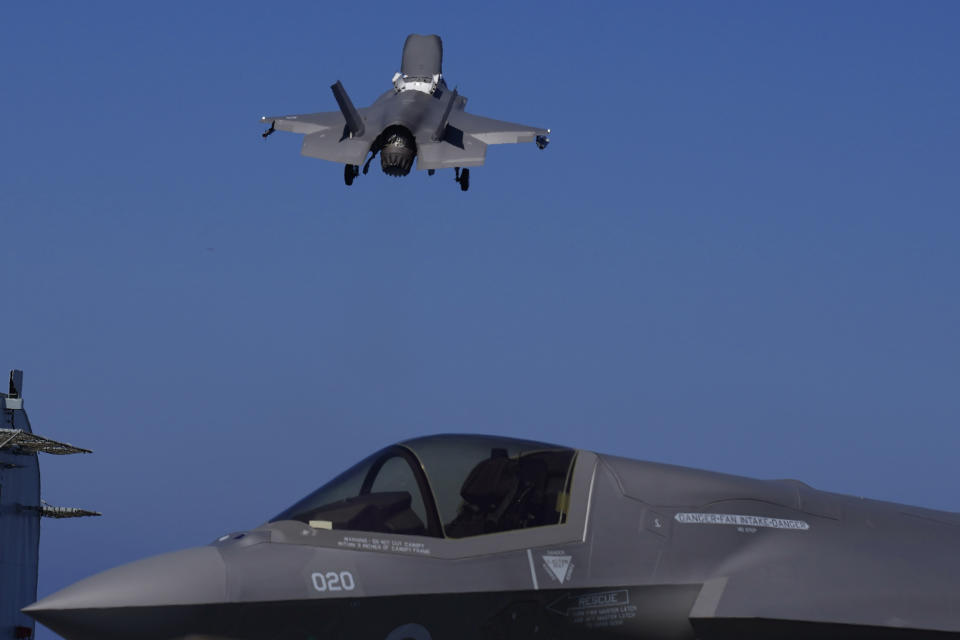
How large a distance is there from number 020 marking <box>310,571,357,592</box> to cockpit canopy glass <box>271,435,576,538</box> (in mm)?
486

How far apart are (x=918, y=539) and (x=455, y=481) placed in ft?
16.5

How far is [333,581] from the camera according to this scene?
9.53m

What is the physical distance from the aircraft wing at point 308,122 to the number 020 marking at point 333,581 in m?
31.8

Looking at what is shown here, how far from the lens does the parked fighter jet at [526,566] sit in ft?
30.0

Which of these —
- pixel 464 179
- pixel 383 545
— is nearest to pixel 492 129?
pixel 464 179

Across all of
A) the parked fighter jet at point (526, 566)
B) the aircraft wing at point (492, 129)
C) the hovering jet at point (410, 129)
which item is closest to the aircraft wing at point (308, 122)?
the hovering jet at point (410, 129)

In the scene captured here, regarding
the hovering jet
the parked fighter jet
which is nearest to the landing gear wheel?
the hovering jet

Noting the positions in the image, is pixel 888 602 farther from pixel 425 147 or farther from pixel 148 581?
pixel 425 147

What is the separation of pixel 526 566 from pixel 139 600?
3.09 metres

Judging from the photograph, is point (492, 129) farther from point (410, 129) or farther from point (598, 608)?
point (598, 608)

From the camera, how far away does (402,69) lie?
43.2 meters

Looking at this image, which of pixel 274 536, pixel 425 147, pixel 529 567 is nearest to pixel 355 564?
pixel 274 536

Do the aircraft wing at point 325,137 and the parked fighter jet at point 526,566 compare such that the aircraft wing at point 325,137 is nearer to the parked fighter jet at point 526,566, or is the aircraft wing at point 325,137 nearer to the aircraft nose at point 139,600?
the parked fighter jet at point 526,566

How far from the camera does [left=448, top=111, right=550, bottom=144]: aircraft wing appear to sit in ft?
133
